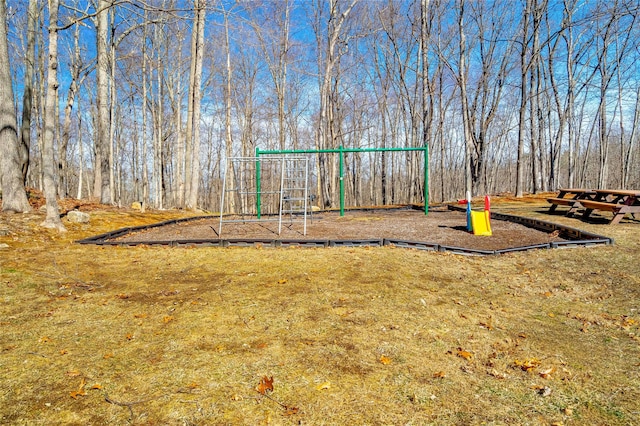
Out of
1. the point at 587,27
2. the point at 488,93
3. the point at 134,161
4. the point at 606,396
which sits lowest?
the point at 606,396

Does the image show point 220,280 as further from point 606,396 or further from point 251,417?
point 606,396

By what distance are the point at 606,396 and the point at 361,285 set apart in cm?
215

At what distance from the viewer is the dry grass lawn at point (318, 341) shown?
5.92ft

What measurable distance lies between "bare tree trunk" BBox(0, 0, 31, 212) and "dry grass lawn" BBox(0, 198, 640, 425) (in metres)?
3.26

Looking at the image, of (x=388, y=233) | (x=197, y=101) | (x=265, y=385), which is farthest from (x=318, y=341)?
(x=197, y=101)

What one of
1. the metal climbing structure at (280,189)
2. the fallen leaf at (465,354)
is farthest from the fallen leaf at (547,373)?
the metal climbing structure at (280,189)

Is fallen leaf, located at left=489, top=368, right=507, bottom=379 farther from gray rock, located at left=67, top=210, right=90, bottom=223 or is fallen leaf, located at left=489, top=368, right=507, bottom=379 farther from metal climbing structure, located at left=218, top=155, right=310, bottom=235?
gray rock, located at left=67, top=210, right=90, bottom=223

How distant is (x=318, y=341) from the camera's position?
8.21ft

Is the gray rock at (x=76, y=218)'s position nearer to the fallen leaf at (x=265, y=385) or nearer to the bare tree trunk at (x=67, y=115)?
the fallen leaf at (x=265, y=385)

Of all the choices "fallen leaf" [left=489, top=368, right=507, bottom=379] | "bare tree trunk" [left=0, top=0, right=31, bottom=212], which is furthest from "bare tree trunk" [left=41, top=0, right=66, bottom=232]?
"fallen leaf" [left=489, top=368, right=507, bottom=379]

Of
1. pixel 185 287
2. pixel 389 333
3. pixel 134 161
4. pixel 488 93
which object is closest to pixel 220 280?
pixel 185 287

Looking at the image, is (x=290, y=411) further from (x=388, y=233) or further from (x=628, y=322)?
(x=388, y=233)

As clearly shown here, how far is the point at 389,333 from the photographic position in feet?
8.76

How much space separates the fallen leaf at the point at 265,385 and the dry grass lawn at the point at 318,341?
0.02m
